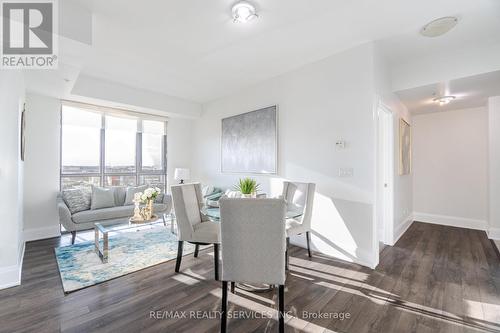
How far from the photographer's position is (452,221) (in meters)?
4.77

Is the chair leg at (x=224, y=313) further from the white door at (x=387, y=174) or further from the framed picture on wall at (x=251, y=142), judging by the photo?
the white door at (x=387, y=174)

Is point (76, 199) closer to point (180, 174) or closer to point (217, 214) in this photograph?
point (180, 174)

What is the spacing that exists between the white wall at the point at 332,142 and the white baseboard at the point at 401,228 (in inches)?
48.6

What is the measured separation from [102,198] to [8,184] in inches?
72.0

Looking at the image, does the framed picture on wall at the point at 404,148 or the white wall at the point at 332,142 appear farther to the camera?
the framed picture on wall at the point at 404,148

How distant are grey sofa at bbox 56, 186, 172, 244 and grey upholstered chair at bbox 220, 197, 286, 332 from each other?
10.6 feet

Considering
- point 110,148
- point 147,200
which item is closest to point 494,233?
point 147,200

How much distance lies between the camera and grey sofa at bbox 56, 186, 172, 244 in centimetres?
357

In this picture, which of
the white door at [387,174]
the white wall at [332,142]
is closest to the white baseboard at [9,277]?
the white wall at [332,142]

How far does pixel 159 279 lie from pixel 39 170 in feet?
11.0

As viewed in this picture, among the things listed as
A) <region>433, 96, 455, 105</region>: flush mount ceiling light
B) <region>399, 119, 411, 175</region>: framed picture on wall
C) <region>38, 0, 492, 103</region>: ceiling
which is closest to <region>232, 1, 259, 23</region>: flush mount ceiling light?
<region>38, 0, 492, 103</region>: ceiling

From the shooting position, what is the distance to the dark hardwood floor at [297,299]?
5.89 feet

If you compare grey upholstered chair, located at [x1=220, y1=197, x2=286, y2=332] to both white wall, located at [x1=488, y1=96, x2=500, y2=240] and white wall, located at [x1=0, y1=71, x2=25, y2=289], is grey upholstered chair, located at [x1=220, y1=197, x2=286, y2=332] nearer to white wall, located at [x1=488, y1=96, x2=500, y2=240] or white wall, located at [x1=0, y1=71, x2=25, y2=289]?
white wall, located at [x1=0, y1=71, x2=25, y2=289]

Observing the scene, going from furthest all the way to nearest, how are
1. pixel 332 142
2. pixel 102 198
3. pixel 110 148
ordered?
pixel 110 148 → pixel 102 198 → pixel 332 142
